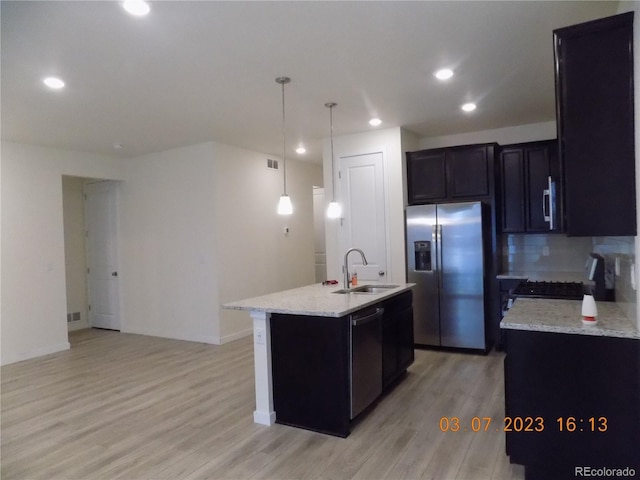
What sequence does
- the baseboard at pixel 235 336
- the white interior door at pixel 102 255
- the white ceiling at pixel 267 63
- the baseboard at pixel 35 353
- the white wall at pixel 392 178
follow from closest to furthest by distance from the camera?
the white ceiling at pixel 267 63 < the baseboard at pixel 35 353 < the white wall at pixel 392 178 < the baseboard at pixel 235 336 < the white interior door at pixel 102 255

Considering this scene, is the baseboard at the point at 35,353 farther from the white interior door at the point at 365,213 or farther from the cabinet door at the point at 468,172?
the cabinet door at the point at 468,172

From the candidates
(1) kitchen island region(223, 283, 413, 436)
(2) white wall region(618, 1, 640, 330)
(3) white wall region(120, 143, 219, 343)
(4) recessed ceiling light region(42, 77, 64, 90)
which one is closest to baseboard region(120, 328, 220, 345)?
(3) white wall region(120, 143, 219, 343)

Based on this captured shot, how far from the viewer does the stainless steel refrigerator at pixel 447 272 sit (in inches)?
187

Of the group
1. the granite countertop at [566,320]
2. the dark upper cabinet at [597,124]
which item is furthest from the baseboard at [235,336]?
the dark upper cabinet at [597,124]

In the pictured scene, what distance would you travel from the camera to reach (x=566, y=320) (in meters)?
2.32

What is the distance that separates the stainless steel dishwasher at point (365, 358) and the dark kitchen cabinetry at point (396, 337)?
151 millimetres

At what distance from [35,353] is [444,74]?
574cm

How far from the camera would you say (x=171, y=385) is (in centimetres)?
409

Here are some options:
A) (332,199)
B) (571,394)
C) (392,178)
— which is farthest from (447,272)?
(571,394)

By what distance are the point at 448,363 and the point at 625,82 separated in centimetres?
321

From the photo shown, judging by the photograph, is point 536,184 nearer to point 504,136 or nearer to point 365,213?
point 504,136

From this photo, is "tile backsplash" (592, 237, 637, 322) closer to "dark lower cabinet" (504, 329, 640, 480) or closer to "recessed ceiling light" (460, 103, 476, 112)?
"dark lower cabinet" (504, 329, 640, 480)

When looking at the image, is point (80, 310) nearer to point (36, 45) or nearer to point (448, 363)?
point (36, 45)
